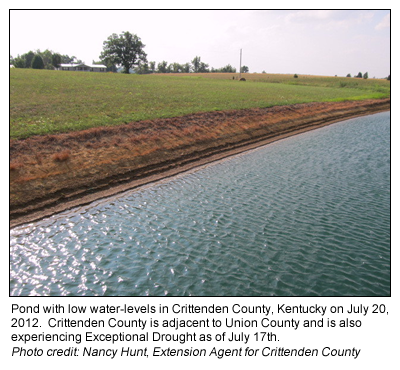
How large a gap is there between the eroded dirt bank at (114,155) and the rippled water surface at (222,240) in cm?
193

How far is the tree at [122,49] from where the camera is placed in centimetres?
11669

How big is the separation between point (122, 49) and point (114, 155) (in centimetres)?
10722

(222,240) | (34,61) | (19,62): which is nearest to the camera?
(222,240)

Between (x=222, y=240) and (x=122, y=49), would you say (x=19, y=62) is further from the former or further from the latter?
(x=222, y=240)

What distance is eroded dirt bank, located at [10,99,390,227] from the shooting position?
62.6 feet

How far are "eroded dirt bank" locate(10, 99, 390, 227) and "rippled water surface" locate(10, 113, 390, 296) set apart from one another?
6.34ft

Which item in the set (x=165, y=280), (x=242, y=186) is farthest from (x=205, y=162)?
(x=165, y=280)

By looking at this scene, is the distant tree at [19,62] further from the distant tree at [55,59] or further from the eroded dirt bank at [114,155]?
the eroded dirt bank at [114,155]

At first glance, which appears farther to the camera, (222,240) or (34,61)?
(34,61)

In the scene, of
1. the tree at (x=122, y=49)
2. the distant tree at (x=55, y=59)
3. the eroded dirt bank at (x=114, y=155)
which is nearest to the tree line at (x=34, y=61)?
the distant tree at (x=55, y=59)

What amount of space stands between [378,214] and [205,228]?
901cm

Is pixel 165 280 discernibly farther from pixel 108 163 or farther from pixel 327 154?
pixel 327 154

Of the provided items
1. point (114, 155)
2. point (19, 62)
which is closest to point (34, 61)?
point (19, 62)

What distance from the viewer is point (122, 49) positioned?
11794 cm
